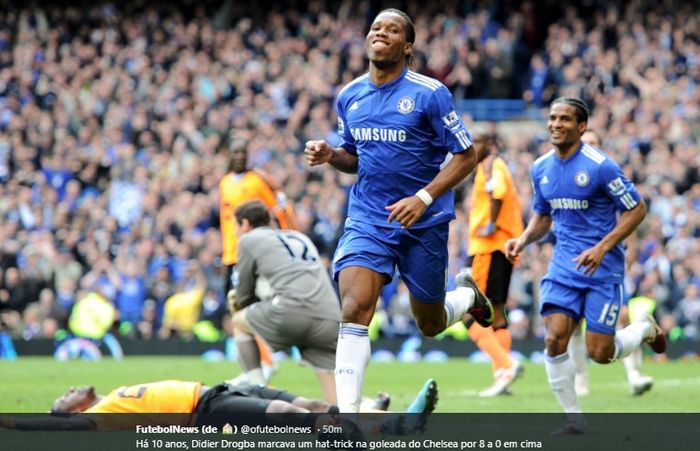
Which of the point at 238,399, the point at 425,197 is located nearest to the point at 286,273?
the point at 238,399

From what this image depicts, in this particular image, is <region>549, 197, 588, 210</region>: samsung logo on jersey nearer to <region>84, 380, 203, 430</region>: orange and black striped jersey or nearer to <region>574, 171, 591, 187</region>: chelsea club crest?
<region>574, 171, 591, 187</region>: chelsea club crest

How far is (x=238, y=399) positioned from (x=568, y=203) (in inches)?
125

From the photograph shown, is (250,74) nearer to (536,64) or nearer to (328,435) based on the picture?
(536,64)

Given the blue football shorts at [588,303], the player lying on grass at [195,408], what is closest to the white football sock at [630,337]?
the blue football shorts at [588,303]

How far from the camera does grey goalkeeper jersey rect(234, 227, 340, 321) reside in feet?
34.8

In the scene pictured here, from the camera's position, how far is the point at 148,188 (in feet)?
81.2

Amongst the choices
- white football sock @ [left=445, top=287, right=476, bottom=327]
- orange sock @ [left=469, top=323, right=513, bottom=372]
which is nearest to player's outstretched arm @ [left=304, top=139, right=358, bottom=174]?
white football sock @ [left=445, top=287, right=476, bottom=327]

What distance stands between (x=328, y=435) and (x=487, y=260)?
6.60 m

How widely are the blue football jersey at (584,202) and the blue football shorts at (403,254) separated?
6.53 feet

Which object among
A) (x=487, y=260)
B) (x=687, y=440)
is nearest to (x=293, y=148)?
(x=487, y=260)

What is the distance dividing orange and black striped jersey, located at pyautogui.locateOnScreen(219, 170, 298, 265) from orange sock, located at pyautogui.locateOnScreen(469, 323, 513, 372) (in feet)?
7.50

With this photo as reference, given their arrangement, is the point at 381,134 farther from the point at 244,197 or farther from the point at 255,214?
the point at 244,197

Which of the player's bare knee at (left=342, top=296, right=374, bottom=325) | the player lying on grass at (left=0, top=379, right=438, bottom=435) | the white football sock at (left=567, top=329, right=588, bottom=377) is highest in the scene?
the player's bare knee at (left=342, top=296, right=374, bottom=325)

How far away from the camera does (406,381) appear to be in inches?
587
